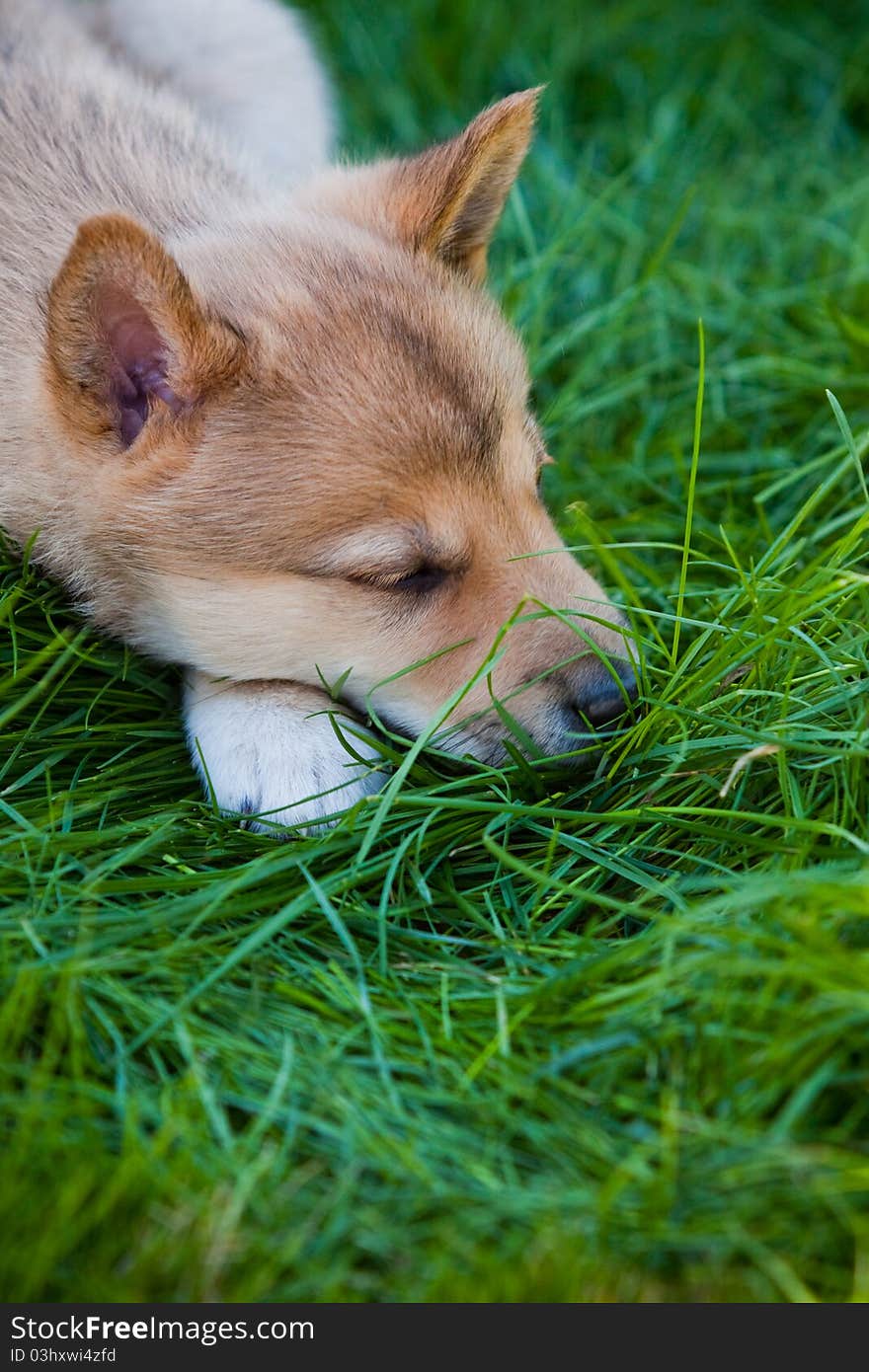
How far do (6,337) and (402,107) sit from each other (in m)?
3.45

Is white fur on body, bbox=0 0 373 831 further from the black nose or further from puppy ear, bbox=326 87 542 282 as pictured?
the black nose

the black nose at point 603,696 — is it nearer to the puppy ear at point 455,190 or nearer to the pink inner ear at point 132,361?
the pink inner ear at point 132,361

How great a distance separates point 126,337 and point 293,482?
19.9 inches

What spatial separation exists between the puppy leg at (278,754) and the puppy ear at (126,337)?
2.34 ft

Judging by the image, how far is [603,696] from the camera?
3336 millimetres

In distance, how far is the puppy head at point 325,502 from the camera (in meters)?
3.24

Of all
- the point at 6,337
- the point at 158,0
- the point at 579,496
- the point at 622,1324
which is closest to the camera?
the point at 622,1324

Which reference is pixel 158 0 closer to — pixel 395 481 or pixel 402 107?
pixel 402 107

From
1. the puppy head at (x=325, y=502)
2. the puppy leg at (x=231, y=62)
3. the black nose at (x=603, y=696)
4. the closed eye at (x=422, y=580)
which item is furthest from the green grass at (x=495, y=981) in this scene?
the puppy leg at (x=231, y=62)

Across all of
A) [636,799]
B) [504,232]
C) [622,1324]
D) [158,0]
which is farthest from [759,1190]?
[158,0]

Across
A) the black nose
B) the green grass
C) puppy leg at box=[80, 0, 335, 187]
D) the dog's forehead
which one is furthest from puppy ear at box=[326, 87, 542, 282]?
puppy leg at box=[80, 0, 335, 187]

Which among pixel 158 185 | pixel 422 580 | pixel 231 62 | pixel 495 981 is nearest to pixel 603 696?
pixel 422 580

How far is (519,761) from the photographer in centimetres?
326

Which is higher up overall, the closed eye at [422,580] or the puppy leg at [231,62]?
the puppy leg at [231,62]
